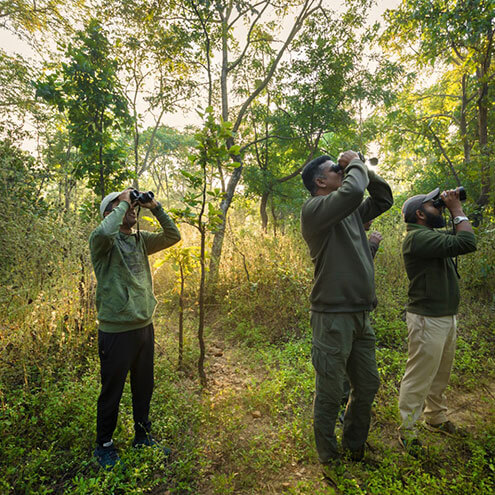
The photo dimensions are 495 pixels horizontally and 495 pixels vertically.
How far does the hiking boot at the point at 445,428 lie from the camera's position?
2183mm

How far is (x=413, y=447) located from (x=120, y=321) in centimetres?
227

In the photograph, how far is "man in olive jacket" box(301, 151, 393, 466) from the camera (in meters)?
1.76

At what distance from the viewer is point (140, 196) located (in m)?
2.13

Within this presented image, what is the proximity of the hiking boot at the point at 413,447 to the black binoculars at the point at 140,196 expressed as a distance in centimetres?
259

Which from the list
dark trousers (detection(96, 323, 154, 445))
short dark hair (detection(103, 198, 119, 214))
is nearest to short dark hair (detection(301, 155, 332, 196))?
short dark hair (detection(103, 198, 119, 214))

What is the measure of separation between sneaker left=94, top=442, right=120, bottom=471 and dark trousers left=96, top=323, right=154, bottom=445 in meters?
0.05

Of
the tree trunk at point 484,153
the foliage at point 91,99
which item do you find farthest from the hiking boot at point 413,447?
the foliage at point 91,99

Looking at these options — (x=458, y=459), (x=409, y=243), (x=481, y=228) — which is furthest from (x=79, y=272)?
(x=481, y=228)

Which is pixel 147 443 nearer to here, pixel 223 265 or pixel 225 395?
pixel 225 395

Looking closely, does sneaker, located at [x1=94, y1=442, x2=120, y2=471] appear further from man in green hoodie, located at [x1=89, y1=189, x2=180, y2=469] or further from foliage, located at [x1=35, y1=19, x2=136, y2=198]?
foliage, located at [x1=35, y1=19, x2=136, y2=198]

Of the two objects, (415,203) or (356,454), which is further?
(415,203)

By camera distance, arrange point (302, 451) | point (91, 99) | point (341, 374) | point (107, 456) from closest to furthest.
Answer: point (341, 374) < point (107, 456) < point (302, 451) < point (91, 99)

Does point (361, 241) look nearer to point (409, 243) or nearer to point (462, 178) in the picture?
point (409, 243)

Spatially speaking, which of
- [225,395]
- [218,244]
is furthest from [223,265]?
[225,395]
